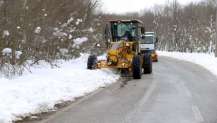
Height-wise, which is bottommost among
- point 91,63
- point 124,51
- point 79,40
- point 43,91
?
point 91,63

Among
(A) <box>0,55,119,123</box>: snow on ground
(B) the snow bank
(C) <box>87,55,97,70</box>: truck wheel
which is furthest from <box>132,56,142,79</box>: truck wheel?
(B) the snow bank

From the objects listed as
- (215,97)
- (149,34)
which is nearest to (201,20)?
(149,34)

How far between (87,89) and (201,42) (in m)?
68.6

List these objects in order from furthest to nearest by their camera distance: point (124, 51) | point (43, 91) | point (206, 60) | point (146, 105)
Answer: point (206, 60)
point (124, 51)
point (43, 91)
point (146, 105)

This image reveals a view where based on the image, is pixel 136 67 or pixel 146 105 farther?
pixel 136 67

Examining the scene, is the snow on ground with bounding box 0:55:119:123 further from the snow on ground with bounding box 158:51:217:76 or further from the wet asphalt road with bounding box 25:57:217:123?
the snow on ground with bounding box 158:51:217:76

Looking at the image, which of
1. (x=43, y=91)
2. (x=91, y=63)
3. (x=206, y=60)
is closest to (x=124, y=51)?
(x=91, y=63)

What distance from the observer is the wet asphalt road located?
38.7ft

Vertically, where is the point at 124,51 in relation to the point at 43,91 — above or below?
above

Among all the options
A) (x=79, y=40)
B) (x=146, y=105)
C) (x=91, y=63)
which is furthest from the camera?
(x=79, y=40)

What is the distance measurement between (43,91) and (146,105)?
2899 mm

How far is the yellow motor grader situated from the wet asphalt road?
3.83 metres

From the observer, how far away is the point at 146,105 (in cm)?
1440

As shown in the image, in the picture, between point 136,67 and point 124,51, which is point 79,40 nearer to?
point 124,51
